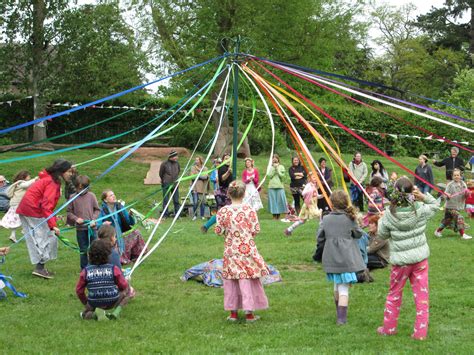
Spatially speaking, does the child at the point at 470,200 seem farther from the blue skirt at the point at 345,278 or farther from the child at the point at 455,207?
the blue skirt at the point at 345,278

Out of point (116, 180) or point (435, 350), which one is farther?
point (116, 180)

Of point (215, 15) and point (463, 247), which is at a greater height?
point (215, 15)

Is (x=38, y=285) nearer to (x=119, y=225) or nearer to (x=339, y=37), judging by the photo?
(x=119, y=225)

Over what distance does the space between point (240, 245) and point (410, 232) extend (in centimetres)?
157

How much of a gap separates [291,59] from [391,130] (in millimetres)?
9731

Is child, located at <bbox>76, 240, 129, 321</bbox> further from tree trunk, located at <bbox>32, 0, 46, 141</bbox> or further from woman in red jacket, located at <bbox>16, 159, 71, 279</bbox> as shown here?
tree trunk, located at <bbox>32, 0, 46, 141</bbox>

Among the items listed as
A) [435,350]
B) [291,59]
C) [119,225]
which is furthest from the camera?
[291,59]

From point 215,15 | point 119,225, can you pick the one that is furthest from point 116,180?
point 119,225

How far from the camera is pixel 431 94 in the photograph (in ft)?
132

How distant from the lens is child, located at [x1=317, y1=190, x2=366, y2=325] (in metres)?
6.30

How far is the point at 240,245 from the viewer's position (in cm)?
650

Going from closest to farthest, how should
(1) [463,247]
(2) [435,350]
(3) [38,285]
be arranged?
(2) [435,350]
(3) [38,285]
(1) [463,247]

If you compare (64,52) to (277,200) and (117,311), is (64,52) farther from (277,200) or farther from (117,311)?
(117,311)

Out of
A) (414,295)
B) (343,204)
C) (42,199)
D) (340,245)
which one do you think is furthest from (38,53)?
(414,295)
